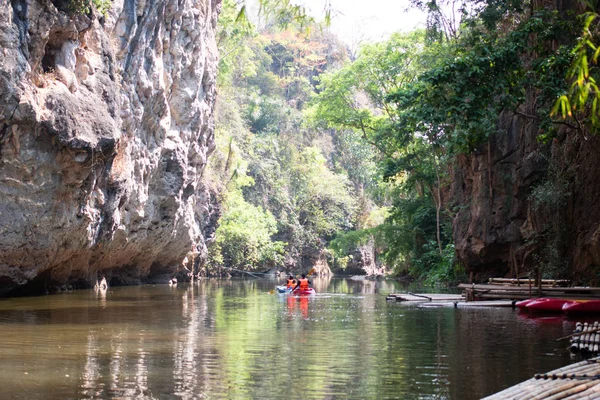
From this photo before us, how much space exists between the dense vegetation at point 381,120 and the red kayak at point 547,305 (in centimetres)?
412

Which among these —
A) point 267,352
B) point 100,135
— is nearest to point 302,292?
point 100,135

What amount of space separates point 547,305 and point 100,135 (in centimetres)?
1376

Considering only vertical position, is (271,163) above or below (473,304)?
above

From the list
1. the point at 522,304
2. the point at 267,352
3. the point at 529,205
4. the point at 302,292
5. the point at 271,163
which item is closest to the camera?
the point at 267,352

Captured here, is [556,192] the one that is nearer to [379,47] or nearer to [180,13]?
[180,13]

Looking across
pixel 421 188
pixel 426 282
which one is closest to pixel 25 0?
pixel 426 282

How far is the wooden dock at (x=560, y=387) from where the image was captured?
7.32 m

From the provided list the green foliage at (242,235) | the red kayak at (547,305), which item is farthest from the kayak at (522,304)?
the green foliage at (242,235)

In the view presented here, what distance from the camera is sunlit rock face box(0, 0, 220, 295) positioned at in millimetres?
20141

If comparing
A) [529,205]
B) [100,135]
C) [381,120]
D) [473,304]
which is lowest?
[473,304]

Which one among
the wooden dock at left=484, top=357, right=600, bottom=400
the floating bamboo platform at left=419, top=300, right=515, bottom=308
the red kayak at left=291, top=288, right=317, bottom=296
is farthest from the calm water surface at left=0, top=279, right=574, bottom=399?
the red kayak at left=291, top=288, right=317, bottom=296

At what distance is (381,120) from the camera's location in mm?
43531

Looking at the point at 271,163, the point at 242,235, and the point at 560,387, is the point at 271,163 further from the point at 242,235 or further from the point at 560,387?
the point at 560,387

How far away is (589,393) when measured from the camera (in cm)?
734
